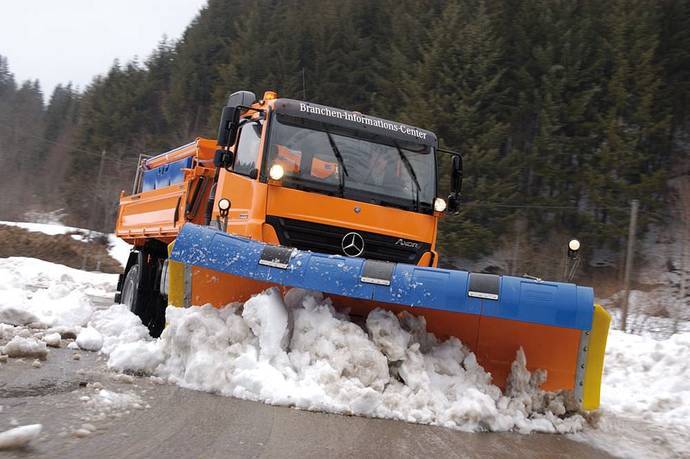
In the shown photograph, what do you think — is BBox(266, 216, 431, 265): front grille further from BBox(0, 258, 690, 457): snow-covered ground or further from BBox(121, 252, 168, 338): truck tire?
BBox(121, 252, 168, 338): truck tire

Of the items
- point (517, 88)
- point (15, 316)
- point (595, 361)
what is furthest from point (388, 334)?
point (517, 88)

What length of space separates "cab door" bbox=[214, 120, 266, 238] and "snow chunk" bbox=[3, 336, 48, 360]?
6.38 feet

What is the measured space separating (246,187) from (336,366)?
2339mm

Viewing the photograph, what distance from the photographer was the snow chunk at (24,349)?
5.12 meters

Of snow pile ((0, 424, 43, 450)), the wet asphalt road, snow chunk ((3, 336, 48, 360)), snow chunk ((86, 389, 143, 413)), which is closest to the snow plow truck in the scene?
the wet asphalt road

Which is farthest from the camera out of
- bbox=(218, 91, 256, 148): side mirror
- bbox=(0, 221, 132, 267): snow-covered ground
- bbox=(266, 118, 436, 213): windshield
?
bbox=(0, 221, 132, 267): snow-covered ground

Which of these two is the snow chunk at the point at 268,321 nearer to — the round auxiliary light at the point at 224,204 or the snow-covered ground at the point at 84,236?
the round auxiliary light at the point at 224,204

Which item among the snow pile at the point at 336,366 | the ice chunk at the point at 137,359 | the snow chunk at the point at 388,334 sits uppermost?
the snow chunk at the point at 388,334

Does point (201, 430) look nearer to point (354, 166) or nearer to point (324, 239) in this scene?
point (324, 239)

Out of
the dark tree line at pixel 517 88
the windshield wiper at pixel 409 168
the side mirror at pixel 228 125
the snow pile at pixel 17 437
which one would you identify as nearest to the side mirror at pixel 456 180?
the windshield wiper at pixel 409 168

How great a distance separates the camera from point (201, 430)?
362cm

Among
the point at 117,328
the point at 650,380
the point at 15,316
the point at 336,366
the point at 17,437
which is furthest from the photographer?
the point at 650,380

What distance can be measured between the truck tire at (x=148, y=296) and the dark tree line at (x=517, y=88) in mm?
10808

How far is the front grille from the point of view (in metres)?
5.91
